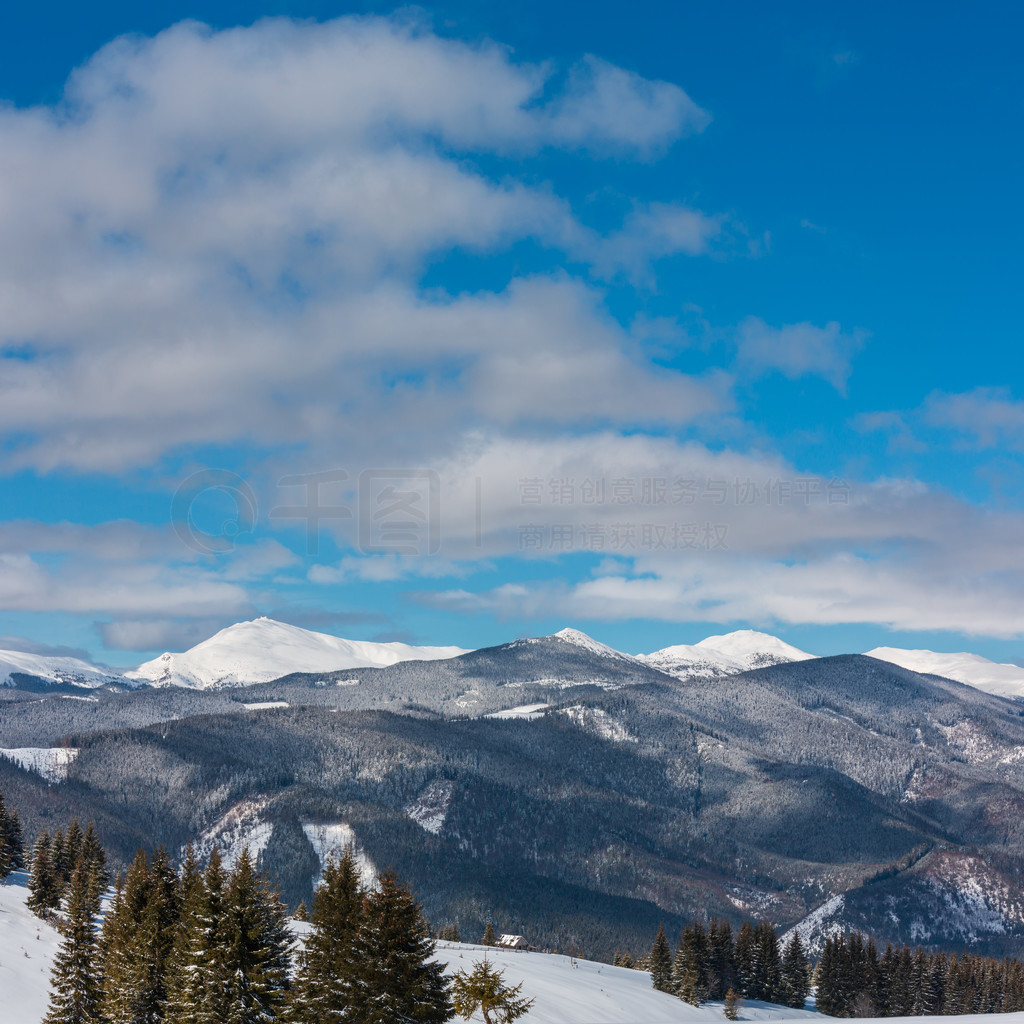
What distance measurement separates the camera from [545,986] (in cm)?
9194

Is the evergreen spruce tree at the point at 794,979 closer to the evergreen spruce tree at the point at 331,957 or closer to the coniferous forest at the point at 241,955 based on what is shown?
the coniferous forest at the point at 241,955

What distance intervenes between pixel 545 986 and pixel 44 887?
46.1m

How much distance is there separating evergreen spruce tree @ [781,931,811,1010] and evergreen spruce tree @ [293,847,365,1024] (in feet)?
367

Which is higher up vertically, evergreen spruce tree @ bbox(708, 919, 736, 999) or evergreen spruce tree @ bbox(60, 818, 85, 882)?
evergreen spruce tree @ bbox(60, 818, 85, 882)

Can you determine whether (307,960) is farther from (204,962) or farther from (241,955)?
(204,962)

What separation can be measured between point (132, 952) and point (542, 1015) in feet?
135

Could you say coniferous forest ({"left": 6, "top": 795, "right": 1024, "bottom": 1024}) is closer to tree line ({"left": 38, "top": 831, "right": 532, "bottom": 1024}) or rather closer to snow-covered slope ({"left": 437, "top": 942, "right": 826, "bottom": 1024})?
tree line ({"left": 38, "top": 831, "right": 532, "bottom": 1024})

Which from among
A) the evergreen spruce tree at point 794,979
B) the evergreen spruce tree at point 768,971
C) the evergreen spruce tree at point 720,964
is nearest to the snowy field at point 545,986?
the evergreen spruce tree at point 720,964

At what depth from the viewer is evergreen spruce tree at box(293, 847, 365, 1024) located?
4141 cm

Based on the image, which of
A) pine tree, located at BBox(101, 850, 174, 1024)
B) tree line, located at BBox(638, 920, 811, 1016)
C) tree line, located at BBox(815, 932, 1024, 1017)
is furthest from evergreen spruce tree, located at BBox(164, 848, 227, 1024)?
tree line, located at BBox(815, 932, 1024, 1017)

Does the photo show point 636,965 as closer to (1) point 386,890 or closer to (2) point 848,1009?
(2) point 848,1009

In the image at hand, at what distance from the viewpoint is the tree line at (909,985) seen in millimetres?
134250

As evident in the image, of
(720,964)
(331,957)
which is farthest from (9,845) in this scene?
(720,964)

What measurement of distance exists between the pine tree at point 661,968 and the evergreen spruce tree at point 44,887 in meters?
69.5
